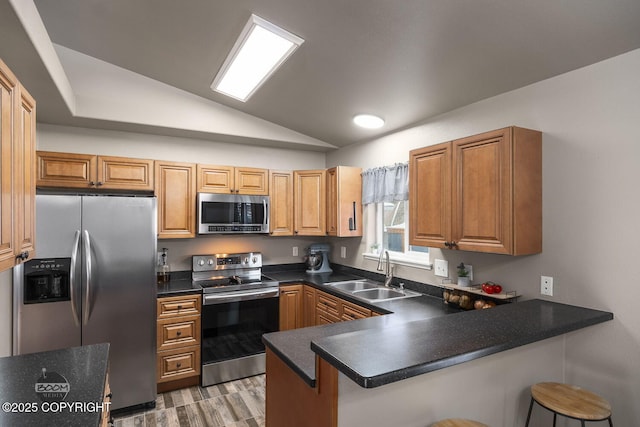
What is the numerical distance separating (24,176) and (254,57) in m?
1.56

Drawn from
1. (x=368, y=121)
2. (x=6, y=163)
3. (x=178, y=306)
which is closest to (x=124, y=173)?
(x=178, y=306)

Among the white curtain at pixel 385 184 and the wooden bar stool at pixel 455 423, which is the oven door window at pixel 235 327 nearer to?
the white curtain at pixel 385 184

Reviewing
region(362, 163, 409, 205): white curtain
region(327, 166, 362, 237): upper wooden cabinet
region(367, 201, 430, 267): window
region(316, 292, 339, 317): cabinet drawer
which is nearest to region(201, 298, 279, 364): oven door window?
region(316, 292, 339, 317): cabinet drawer

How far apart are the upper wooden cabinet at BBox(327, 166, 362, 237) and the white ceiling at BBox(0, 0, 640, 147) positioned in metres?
0.76

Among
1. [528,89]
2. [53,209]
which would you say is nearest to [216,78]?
[53,209]

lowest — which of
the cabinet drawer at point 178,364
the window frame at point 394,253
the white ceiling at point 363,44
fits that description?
the cabinet drawer at point 178,364

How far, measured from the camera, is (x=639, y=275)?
1.79 metres

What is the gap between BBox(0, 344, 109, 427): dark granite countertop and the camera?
122 centimetres

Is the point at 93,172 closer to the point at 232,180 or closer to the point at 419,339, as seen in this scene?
the point at 232,180

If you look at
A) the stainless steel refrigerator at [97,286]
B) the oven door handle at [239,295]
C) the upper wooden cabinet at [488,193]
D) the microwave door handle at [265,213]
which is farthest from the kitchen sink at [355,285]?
the stainless steel refrigerator at [97,286]

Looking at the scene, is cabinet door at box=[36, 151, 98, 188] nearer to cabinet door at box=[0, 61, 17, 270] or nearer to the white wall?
cabinet door at box=[0, 61, 17, 270]

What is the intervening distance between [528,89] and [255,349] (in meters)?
3.12

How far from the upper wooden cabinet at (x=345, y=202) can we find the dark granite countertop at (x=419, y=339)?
5.10ft

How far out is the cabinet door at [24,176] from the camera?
1.46 metres
